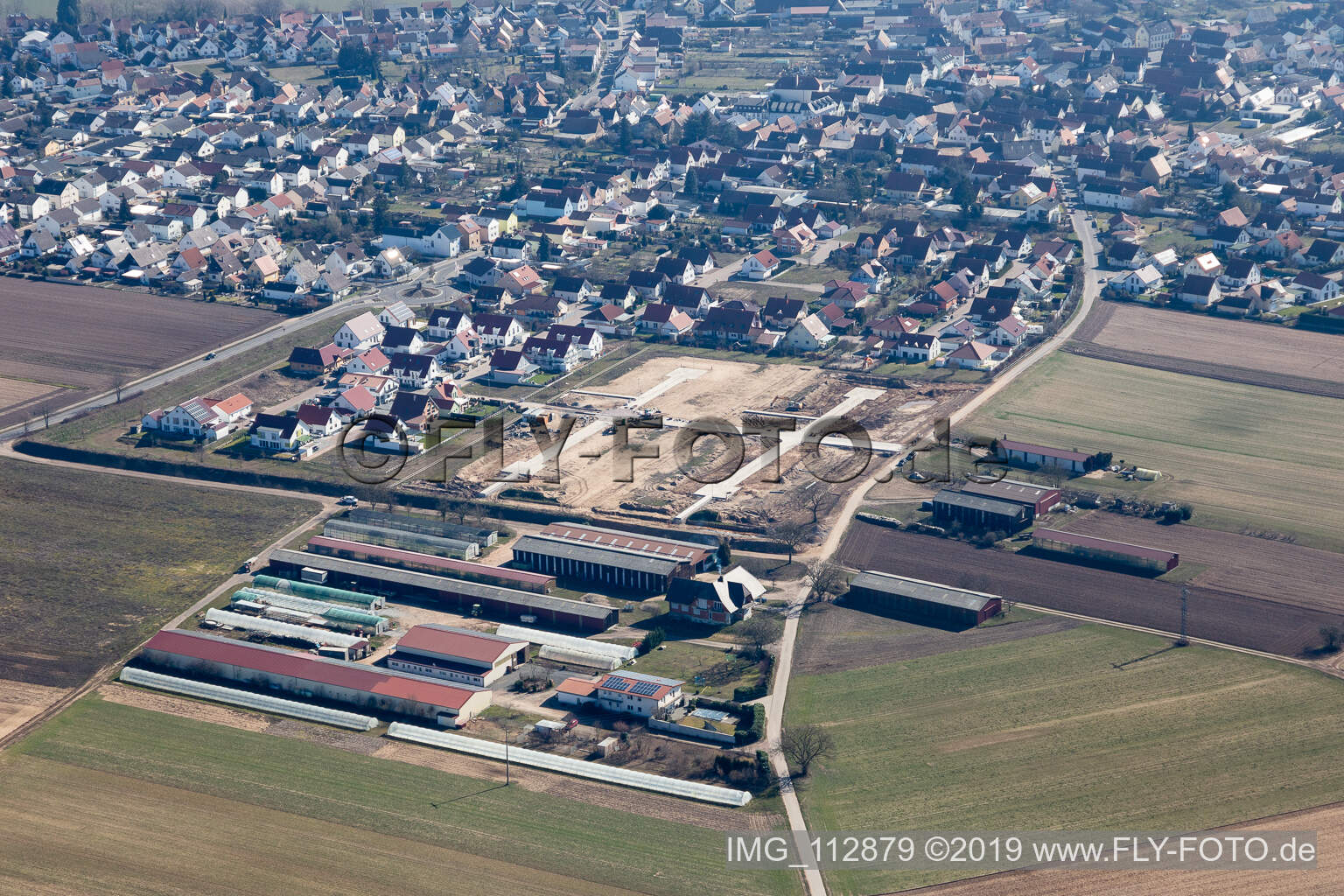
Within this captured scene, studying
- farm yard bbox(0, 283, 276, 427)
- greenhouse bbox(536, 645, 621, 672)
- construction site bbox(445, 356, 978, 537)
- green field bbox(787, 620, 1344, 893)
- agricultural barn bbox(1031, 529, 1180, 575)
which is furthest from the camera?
farm yard bbox(0, 283, 276, 427)

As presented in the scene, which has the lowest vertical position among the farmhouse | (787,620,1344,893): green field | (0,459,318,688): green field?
(787,620,1344,893): green field

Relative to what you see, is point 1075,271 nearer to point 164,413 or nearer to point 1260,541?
point 1260,541

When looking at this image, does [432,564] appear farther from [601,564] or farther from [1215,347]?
[1215,347]

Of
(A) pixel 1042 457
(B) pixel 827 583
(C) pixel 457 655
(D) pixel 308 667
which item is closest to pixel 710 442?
(A) pixel 1042 457

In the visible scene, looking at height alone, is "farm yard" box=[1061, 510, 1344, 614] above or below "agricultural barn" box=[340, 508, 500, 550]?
below

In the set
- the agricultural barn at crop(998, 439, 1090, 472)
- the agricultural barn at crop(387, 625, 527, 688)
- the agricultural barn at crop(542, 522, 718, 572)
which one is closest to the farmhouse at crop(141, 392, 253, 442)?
the agricultural barn at crop(542, 522, 718, 572)

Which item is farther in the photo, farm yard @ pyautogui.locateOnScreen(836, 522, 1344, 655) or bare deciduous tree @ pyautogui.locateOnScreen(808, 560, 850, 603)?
bare deciduous tree @ pyautogui.locateOnScreen(808, 560, 850, 603)

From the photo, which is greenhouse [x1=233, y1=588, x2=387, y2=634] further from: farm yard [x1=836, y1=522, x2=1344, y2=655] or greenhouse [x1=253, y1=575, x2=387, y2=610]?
farm yard [x1=836, y1=522, x2=1344, y2=655]

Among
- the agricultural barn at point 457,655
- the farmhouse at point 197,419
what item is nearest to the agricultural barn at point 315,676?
the agricultural barn at point 457,655
